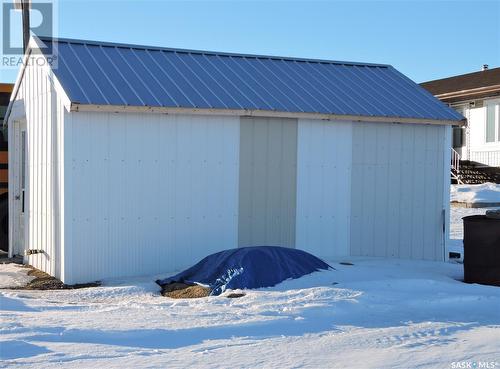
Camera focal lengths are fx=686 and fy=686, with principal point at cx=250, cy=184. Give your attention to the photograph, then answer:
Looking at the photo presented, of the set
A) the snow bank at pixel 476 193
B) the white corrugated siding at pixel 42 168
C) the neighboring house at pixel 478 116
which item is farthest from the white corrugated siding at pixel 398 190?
the neighboring house at pixel 478 116

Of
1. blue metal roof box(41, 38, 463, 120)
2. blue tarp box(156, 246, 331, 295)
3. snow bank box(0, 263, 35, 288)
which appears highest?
blue metal roof box(41, 38, 463, 120)

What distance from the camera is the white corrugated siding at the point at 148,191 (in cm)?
1010

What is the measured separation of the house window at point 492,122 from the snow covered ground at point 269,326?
68.8 ft

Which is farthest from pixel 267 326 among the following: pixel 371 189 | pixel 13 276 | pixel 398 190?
pixel 398 190

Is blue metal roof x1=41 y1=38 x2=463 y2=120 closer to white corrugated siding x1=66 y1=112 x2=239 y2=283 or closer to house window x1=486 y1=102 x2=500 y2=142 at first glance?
white corrugated siding x1=66 y1=112 x2=239 y2=283

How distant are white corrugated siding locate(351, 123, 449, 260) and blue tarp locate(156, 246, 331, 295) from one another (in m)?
2.78

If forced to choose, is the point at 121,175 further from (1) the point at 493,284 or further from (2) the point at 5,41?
(2) the point at 5,41

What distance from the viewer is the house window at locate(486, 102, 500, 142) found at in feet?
93.2

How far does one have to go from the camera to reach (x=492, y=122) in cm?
2866

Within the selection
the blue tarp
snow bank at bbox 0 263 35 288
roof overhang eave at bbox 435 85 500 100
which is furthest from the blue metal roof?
roof overhang eave at bbox 435 85 500 100

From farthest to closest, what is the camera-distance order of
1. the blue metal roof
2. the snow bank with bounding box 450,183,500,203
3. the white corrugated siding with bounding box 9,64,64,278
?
the snow bank with bounding box 450,183,500,203
the blue metal roof
the white corrugated siding with bounding box 9,64,64,278

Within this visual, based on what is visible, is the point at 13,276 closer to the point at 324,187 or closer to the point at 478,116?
the point at 324,187

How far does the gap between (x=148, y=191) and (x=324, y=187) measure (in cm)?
314

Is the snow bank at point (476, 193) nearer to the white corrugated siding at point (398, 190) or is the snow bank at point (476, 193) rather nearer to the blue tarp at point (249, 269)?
the white corrugated siding at point (398, 190)
